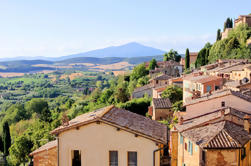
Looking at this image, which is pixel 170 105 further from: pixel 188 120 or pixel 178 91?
pixel 188 120

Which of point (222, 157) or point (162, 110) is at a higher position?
point (222, 157)

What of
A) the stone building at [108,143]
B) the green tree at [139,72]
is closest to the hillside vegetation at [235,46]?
the green tree at [139,72]

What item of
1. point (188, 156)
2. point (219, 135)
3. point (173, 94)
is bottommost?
point (188, 156)

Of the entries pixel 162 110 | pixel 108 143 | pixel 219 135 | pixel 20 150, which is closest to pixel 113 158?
pixel 108 143

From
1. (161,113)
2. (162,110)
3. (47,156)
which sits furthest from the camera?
(161,113)

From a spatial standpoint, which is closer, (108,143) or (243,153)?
(108,143)

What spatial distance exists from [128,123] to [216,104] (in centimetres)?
1137

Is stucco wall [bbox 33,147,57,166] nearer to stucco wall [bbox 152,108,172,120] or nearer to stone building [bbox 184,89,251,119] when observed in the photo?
stone building [bbox 184,89,251,119]

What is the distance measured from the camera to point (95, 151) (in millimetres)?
11445

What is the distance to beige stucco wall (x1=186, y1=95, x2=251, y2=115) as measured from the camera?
21.0 m

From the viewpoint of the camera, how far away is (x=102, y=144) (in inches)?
448

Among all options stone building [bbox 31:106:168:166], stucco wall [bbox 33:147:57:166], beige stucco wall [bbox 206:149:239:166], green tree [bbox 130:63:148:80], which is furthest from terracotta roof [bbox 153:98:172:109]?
green tree [bbox 130:63:148:80]

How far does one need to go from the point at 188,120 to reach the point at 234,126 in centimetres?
391

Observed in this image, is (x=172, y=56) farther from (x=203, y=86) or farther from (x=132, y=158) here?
(x=132, y=158)
